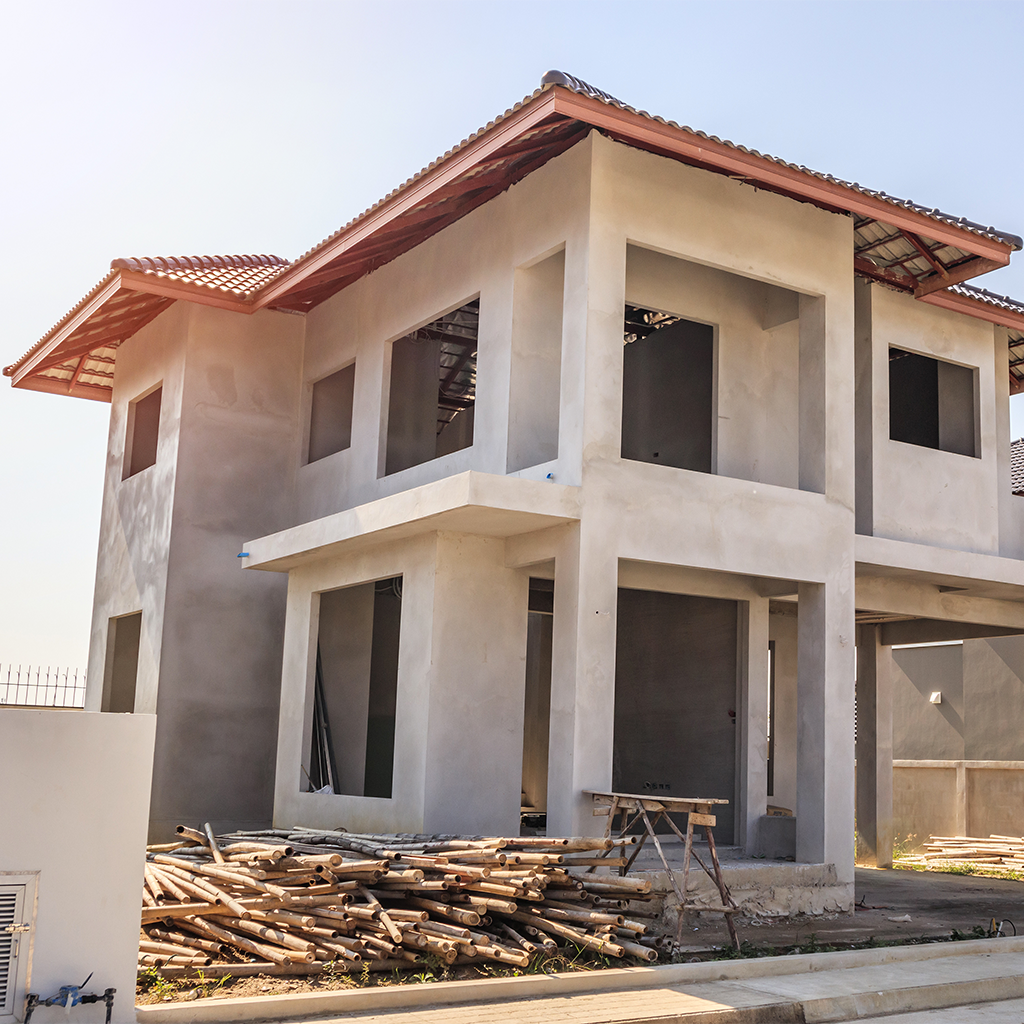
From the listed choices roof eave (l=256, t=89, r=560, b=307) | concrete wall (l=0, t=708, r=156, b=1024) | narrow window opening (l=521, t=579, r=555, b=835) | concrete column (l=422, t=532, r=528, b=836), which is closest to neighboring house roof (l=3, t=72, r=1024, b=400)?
roof eave (l=256, t=89, r=560, b=307)

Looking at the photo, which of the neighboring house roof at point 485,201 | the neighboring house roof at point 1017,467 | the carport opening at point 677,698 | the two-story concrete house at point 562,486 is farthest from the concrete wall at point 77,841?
the neighboring house roof at point 1017,467

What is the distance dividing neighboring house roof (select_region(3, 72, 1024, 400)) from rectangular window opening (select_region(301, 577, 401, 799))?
4.12m

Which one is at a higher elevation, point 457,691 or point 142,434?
point 142,434

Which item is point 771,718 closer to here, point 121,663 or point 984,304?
point 984,304

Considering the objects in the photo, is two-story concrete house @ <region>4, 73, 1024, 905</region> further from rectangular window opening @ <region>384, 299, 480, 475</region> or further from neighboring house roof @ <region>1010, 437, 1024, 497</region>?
neighboring house roof @ <region>1010, 437, 1024, 497</region>

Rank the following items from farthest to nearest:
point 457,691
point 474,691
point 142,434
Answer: point 142,434 < point 474,691 < point 457,691

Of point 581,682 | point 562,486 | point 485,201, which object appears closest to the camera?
point 581,682

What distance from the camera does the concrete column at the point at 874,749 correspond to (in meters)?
18.6

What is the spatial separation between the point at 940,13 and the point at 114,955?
47.5 ft

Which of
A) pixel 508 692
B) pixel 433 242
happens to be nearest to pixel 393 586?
pixel 508 692

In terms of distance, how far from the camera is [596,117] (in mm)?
10656

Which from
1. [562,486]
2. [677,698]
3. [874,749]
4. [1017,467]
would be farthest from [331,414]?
[1017,467]

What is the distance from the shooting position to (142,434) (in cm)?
1894

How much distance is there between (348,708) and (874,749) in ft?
27.7
